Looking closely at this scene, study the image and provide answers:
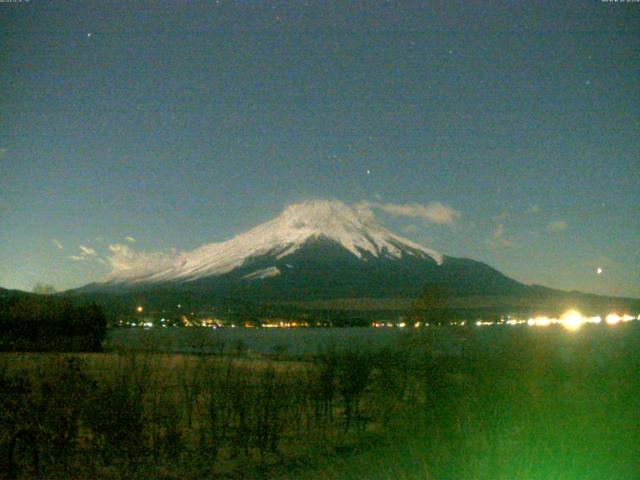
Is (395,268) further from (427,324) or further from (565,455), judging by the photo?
(565,455)

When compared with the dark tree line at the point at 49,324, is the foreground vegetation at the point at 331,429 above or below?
below

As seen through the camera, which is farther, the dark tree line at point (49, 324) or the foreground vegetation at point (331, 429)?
the dark tree line at point (49, 324)

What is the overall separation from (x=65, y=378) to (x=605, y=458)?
6.26 meters

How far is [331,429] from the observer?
12.2 m

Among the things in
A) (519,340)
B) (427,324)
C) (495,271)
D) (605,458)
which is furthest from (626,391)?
(495,271)

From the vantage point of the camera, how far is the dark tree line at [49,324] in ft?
103

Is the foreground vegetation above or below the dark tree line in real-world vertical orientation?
below

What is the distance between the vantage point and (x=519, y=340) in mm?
14438

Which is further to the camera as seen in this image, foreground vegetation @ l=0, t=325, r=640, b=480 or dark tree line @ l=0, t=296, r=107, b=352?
dark tree line @ l=0, t=296, r=107, b=352

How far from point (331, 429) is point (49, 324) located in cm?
2600

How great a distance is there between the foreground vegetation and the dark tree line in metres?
21.3

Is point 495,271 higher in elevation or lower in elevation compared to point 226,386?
higher

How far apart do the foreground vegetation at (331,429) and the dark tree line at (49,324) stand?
70.0 ft

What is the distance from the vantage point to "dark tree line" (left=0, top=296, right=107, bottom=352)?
103 feet
